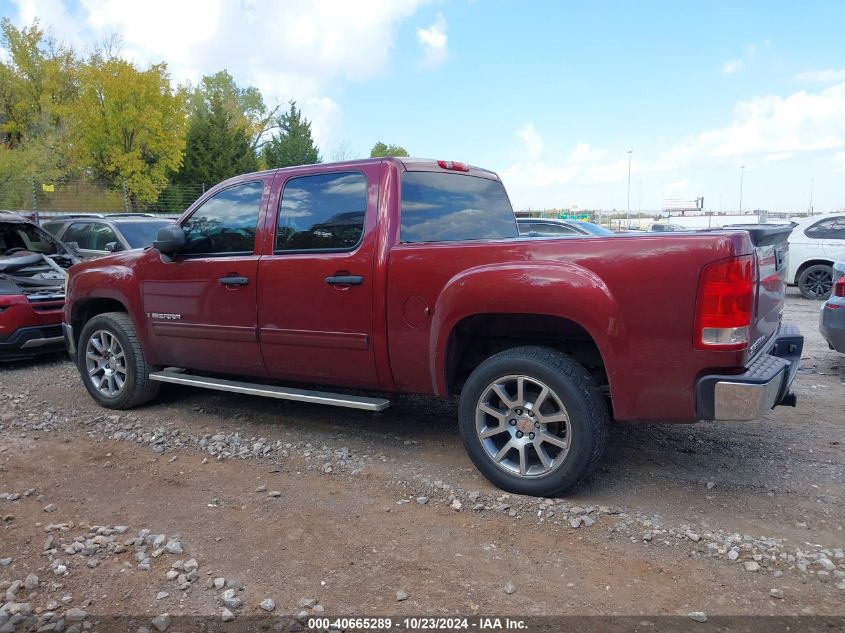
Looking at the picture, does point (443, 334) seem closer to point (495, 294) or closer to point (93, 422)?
point (495, 294)

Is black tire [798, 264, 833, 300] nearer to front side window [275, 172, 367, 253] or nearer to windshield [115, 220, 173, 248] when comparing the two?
windshield [115, 220, 173, 248]

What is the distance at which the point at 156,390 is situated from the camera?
583 cm

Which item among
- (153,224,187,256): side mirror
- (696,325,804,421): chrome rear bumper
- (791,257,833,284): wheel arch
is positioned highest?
(153,224,187,256): side mirror

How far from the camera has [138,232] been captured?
9609 mm

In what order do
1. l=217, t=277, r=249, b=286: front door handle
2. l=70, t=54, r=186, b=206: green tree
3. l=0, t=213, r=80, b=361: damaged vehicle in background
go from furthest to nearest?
l=70, t=54, r=186, b=206: green tree, l=0, t=213, r=80, b=361: damaged vehicle in background, l=217, t=277, r=249, b=286: front door handle

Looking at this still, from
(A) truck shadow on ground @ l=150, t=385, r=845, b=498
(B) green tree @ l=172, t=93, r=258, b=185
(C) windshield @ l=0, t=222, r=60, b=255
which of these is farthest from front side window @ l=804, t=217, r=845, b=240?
(B) green tree @ l=172, t=93, r=258, b=185

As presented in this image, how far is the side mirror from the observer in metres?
5.08

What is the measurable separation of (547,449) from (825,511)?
4.85ft

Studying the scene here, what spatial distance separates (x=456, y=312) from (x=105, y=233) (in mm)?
7588

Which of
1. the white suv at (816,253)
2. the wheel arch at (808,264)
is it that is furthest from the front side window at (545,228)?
the wheel arch at (808,264)

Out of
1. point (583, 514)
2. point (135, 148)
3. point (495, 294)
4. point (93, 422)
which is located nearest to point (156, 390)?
point (93, 422)

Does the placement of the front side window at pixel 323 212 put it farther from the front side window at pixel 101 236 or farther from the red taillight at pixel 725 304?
the front side window at pixel 101 236

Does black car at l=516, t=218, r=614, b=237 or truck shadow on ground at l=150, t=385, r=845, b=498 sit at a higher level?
black car at l=516, t=218, r=614, b=237

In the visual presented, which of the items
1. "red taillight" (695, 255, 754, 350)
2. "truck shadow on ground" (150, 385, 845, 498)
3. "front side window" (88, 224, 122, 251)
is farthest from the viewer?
"front side window" (88, 224, 122, 251)
